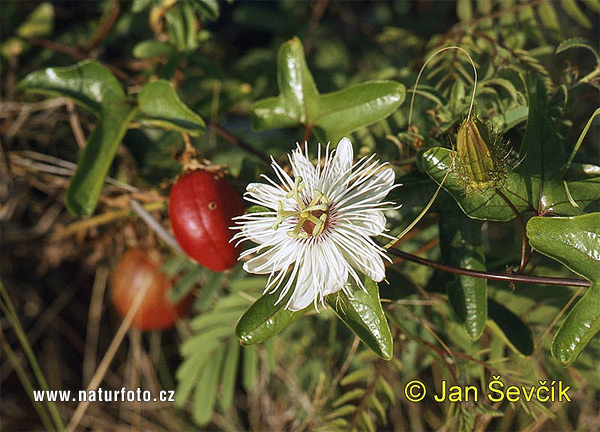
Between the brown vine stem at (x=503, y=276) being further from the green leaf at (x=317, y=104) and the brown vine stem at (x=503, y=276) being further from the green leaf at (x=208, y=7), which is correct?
the green leaf at (x=208, y=7)

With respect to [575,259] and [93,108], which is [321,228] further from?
[93,108]

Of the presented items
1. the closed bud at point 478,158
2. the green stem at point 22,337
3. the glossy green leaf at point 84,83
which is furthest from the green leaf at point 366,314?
the green stem at point 22,337

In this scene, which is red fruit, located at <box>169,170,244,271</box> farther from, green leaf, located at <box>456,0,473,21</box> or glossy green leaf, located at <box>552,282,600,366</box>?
green leaf, located at <box>456,0,473,21</box>

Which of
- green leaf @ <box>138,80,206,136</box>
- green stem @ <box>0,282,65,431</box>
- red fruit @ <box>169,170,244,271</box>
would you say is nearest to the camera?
red fruit @ <box>169,170,244,271</box>

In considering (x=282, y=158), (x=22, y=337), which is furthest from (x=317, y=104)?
(x=22, y=337)

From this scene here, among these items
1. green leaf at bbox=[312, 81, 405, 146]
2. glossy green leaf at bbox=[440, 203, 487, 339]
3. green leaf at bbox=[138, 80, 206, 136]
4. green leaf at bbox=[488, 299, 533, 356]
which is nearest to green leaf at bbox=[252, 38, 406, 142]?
green leaf at bbox=[312, 81, 405, 146]
